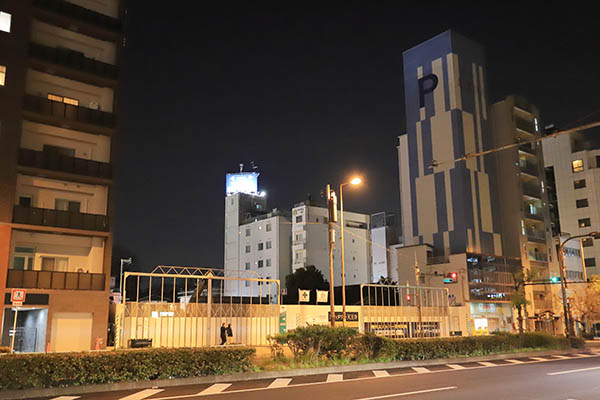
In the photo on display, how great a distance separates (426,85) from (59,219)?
163 feet

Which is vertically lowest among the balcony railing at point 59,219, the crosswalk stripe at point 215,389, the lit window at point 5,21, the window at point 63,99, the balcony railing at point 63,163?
the crosswalk stripe at point 215,389

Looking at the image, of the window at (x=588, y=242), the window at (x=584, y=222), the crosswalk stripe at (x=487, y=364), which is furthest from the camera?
the window at (x=584, y=222)

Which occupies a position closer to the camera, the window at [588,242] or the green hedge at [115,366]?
the green hedge at [115,366]

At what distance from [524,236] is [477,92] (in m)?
18.7

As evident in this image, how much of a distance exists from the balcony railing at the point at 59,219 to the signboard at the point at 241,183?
6736 centimetres

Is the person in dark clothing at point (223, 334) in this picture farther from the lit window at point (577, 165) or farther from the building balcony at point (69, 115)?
the lit window at point (577, 165)

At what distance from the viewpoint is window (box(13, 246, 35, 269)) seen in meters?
29.7

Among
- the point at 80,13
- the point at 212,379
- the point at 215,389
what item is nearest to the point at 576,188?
the point at 80,13

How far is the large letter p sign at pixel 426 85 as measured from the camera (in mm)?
66125

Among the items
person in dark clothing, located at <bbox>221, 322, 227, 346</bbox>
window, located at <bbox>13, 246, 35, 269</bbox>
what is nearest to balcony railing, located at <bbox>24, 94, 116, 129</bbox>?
window, located at <bbox>13, 246, 35, 269</bbox>

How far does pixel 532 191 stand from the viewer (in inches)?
2726

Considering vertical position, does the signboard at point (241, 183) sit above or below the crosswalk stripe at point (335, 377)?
above

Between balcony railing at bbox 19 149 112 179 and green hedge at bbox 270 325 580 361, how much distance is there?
17.7m

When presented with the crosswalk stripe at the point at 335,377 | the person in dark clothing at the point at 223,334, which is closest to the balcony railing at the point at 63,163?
the person in dark clothing at the point at 223,334
